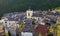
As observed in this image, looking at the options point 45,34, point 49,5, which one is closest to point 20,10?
point 49,5

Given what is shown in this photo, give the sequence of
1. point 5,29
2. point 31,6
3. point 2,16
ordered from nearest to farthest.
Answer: point 5,29 < point 2,16 < point 31,6

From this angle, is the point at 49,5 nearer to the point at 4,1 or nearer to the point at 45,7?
the point at 45,7

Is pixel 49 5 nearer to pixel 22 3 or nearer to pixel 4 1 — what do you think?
pixel 22 3

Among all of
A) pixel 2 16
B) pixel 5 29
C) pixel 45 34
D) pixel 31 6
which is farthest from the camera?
pixel 31 6

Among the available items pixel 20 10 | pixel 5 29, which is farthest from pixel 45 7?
pixel 5 29

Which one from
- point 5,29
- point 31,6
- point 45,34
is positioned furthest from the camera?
point 31,6

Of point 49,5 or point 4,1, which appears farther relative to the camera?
point 49,5
